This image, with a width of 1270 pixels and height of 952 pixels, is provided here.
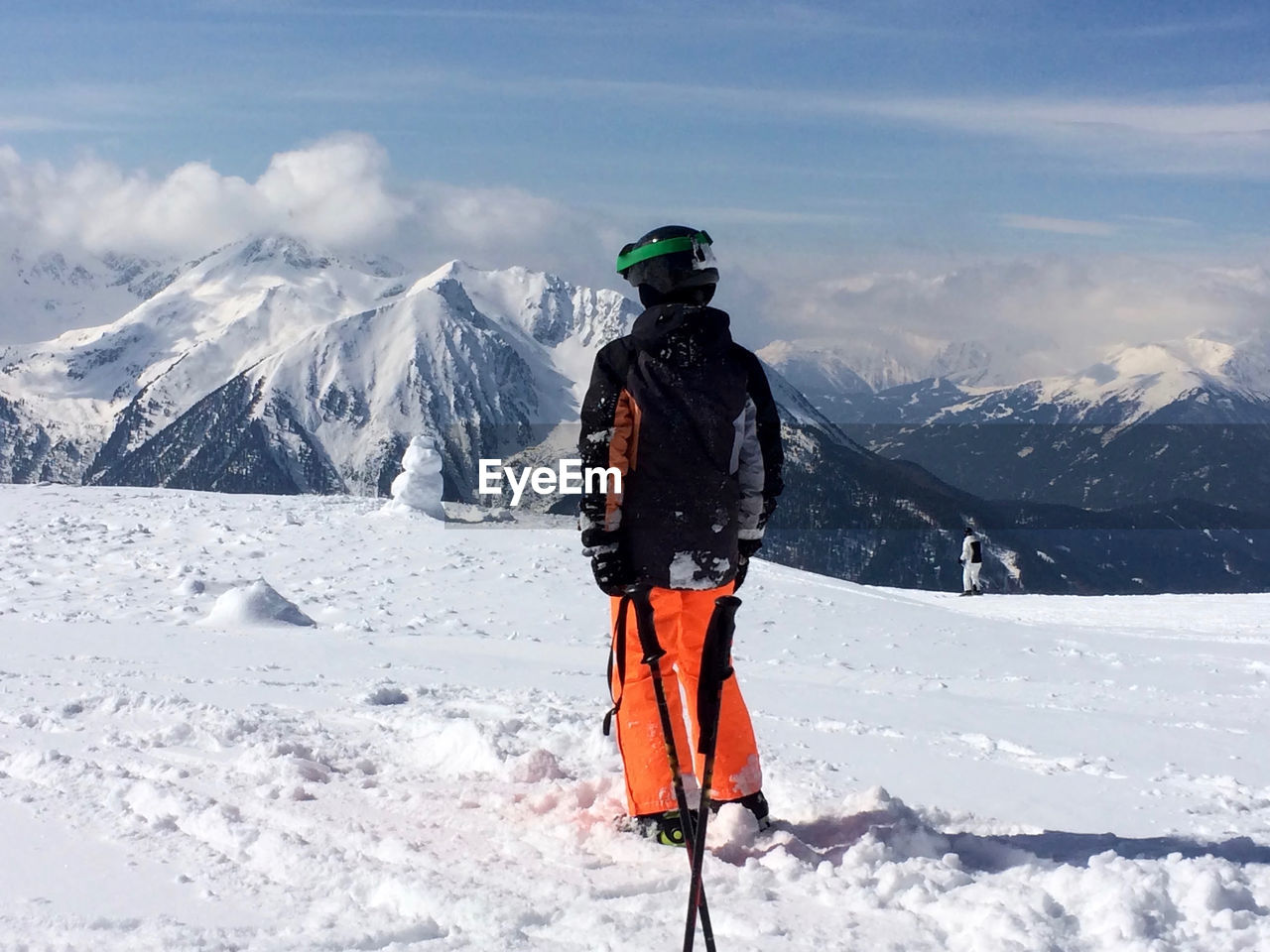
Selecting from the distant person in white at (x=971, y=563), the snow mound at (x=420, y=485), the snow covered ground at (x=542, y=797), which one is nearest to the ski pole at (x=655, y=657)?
the snow covered ground at (x=542, y=797)

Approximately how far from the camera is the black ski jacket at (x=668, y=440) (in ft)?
14.6

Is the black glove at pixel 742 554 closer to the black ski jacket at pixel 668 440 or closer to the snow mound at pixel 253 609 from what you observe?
the black ski jacket at pixel 668 440

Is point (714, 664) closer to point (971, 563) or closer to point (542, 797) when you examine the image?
point (542, 797)

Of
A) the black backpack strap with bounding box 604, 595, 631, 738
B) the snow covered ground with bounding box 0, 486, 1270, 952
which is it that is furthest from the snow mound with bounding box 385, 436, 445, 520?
the black backpack strap with bounding box 604, 595, 631, 738

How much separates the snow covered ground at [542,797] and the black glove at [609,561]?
3.34ft

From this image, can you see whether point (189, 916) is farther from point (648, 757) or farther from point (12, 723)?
point (12, 723)

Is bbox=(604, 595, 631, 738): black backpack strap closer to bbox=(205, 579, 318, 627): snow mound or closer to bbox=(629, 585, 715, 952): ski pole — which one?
bbox=(629, 585, 715, 952): ski pole

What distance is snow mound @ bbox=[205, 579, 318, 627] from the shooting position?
439 inches

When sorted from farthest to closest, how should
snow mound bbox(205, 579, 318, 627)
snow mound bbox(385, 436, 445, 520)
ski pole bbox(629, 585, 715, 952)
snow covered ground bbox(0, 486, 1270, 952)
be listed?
snow mound bbox(385, 436, 445, 520), snow mound bbox(205, 579, 318, 627), ski pole bbox(629, 585, 715, 952), snow covered ground bbox(0, 486, 1270, 952)

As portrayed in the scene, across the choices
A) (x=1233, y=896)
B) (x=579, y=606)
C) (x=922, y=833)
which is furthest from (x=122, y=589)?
(x=1233, y=896)

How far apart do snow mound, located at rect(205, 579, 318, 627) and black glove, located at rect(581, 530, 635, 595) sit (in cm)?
769

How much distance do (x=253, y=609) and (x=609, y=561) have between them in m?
7.92

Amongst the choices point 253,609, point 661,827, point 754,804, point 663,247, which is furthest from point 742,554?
point 253,609

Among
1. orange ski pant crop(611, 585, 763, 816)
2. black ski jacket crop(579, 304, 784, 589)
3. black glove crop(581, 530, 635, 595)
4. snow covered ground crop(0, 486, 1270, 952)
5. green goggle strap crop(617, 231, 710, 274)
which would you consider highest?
green goggle strap crop(617, 231, 710, 274)
